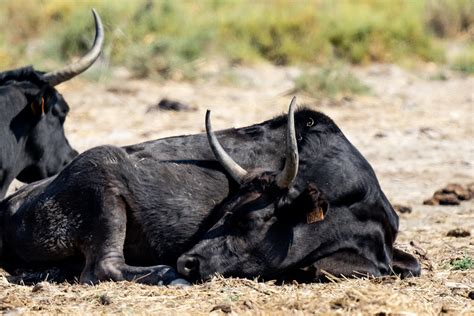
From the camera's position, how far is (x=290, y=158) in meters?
6.86

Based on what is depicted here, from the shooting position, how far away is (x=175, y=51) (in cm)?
1781

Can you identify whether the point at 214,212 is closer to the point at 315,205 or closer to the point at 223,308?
the point at 315,205

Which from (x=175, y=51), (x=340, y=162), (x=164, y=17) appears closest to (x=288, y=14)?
(x=164, y=17)

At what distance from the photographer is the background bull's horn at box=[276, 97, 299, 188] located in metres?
6.75

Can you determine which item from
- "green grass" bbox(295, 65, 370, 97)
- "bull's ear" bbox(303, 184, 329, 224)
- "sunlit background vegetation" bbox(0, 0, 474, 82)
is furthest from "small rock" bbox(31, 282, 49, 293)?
"sunlit background vegetation" bbox(0, 0, 474, 82)

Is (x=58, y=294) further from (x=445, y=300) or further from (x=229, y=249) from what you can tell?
(x=445, y=300)

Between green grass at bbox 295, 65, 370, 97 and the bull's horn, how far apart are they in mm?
8955

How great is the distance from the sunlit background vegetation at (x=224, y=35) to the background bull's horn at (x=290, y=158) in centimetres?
1023

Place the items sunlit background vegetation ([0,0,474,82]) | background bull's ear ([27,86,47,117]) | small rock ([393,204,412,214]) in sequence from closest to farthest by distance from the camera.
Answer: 1. background bull's ear ([27,86,47,117])
2. small rock ([393,204,412,214])
3. sunlit background vegetation ([0,0,474,82])

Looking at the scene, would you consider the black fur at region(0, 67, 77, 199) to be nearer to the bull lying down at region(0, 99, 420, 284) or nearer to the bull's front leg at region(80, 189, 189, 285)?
the bull lying down at region(0, 99, 420, 284)

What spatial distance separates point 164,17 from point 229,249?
44.0ft

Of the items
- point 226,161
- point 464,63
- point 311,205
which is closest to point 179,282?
point 226,161

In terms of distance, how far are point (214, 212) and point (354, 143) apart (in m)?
6.17

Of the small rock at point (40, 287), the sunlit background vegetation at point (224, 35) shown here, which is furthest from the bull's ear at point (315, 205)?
the sunlit background vegetation at point (224, 35)
